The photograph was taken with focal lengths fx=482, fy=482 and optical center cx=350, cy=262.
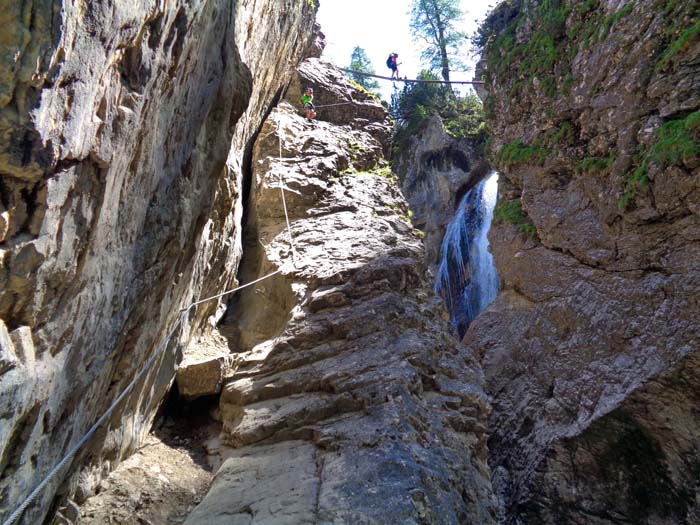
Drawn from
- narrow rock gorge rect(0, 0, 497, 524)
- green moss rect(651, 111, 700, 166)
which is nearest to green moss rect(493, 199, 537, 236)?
narrow rock gorge rect(0, 0, 497, 524)

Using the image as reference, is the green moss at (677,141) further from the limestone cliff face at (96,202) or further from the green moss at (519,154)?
the limestone cliff face at (96,202)

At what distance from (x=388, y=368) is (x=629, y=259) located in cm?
501

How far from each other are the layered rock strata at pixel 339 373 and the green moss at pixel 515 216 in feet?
8.70

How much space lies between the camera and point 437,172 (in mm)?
22406

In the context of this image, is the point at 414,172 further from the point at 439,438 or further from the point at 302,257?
the point at 439,438

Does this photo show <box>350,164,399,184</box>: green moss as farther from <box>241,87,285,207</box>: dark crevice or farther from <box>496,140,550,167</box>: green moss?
<box>496,140,550,167</box>: green moss

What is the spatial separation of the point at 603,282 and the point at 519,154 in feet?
13.1

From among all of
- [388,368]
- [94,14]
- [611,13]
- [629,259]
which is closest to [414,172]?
[611,13]

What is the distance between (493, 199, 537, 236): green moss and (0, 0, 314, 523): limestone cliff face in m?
6.99

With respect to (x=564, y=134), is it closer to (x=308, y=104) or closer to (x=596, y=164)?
(x=596, y=164)

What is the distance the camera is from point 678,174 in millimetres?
7551

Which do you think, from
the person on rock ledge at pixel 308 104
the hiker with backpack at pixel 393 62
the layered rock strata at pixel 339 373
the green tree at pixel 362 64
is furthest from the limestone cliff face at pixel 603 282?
the green tree at pixel 362 64

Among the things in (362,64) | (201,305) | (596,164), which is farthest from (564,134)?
(362,64)

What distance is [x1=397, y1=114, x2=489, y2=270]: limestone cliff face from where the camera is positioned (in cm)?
2197
